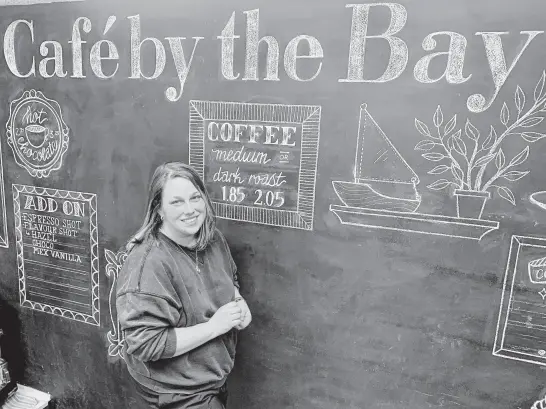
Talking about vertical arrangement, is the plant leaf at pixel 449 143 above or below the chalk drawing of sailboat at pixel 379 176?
above

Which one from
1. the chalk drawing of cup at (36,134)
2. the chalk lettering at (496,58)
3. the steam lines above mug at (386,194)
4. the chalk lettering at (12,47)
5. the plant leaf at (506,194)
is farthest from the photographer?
the chalk drawing of cup at (36,134)

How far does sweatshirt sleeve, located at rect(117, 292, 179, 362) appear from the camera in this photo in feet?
5.45

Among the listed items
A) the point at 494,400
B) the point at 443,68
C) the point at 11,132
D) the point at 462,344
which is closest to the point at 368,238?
the point at 462,344

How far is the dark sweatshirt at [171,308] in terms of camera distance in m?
1.68

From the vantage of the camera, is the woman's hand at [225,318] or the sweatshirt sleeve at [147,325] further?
the woman's hand at [225,318]

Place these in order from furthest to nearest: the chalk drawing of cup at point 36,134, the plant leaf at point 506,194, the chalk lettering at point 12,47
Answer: the chalk drawing of cup at point 36,134 → the chalk lettering at point 12,47 → the plant leaf at point 506,194

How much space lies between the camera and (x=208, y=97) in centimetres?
226

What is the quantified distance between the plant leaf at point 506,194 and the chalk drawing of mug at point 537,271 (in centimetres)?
28

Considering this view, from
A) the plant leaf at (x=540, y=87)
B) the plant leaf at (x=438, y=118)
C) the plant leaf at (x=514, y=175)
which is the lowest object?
the plant leaf at (x=514, y=175)

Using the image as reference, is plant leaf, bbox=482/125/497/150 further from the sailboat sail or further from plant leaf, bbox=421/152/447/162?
the sailboat sail

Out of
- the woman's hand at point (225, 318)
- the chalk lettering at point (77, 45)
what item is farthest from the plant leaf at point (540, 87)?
the chalk lettering at point (77, 45)

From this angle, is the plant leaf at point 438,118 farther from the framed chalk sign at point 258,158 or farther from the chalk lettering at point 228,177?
the chalk lettering at point 228,177

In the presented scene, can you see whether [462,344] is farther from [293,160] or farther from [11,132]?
[11,132]

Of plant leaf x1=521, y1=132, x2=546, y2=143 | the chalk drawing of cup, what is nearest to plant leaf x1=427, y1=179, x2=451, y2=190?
plant leaf x1=521, y1=132, x2=546, y2=143
